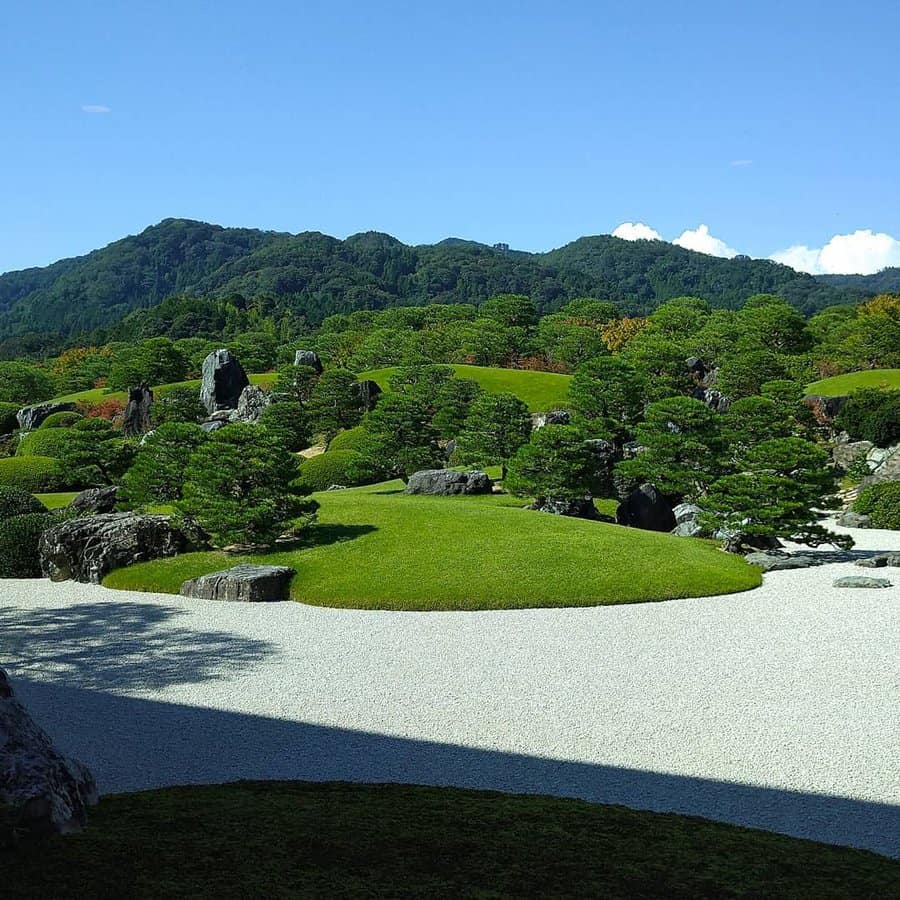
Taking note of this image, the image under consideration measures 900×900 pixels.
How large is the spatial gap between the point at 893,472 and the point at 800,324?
3477 cm

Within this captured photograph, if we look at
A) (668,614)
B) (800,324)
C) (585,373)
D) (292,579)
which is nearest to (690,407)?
(585,373)

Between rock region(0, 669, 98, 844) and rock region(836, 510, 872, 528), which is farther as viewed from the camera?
rock region(836, 510, 872, 528)

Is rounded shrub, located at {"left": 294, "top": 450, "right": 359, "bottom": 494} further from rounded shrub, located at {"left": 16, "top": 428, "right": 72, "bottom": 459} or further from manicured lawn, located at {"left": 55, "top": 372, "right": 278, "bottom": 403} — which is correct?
manicured lawn, located at {"left": 55, "top": 372, "right": 278, "bottom": 403}

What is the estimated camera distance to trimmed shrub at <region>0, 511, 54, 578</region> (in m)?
18.7

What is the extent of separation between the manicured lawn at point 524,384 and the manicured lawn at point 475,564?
28.3 m

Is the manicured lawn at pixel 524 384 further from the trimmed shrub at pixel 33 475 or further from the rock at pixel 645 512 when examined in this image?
the rock at pixel 645 512

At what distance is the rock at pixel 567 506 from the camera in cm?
2428

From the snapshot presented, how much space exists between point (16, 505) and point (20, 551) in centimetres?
340

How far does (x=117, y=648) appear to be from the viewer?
500 inches

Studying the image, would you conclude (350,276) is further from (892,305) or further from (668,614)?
(668,614)

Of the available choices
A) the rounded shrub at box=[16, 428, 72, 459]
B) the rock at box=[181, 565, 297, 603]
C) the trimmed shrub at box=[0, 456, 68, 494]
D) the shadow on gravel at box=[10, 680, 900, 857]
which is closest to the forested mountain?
the rounded shrub at box=[16, 428, 72, 459]

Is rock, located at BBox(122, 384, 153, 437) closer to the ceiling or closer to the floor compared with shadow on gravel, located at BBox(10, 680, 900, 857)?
closer to the ceiling

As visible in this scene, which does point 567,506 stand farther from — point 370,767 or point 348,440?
point 348,440

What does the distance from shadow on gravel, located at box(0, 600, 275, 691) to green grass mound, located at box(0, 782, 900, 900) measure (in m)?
4.91
